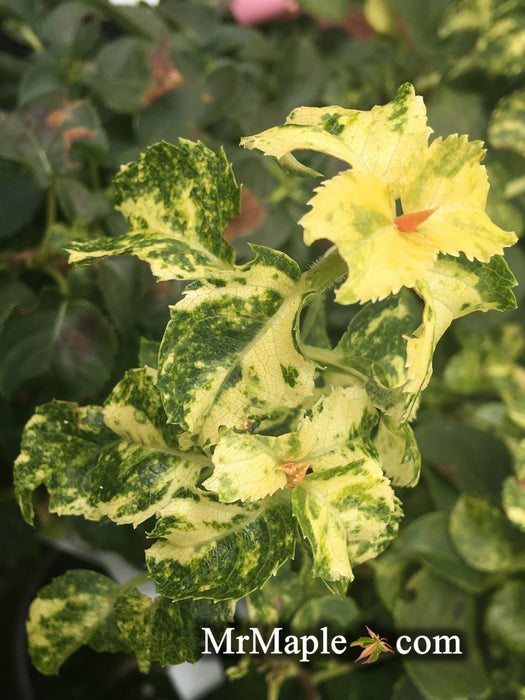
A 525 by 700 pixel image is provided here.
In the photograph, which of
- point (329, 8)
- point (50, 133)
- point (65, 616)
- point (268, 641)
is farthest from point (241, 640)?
point (329, 8)

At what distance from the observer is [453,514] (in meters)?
0.65

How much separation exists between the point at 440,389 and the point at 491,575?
308mm

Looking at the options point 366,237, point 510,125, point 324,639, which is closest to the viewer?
point 366,237

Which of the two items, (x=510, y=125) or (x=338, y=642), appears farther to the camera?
(x=510, y=125)

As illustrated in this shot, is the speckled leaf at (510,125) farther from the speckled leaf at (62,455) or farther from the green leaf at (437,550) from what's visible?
the speckled leaf at (62,455)

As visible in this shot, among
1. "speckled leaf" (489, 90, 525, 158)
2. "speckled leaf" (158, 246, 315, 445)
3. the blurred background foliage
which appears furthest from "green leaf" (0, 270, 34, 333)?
"speckled leaf" (489, 90, 525, 158)

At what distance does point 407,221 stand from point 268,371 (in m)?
0.09

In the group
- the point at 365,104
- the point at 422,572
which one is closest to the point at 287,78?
the point at 365,104

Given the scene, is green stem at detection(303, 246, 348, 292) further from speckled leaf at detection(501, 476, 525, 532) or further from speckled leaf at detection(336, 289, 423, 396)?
speckled leaf at detection(501, 476, 525, 532)

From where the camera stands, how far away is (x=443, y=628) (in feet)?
1.96

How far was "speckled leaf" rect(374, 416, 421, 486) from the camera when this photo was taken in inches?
12.6

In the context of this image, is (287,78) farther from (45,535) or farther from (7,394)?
(45,535)

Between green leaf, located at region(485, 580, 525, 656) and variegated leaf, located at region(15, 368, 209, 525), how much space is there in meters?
0.46

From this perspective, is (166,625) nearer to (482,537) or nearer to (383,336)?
(383,336)
